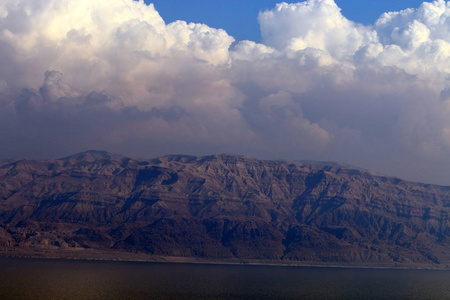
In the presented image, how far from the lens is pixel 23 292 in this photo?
198375 millimetres

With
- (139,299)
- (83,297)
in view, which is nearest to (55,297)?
(83,297)

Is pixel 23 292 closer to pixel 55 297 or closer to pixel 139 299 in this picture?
pixel 55 297

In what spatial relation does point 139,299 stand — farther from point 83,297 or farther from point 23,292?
point 23,292

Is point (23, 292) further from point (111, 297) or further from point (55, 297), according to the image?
point (111, 297)

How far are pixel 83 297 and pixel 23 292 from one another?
20.1 meters

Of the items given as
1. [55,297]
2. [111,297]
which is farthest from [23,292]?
[111,297]

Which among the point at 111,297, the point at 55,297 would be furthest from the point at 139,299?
the point at 55,297

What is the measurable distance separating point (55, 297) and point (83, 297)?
878cm

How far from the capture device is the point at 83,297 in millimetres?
194750

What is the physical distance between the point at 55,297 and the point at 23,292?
14.7 m

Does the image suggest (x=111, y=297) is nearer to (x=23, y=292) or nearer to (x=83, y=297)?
(x=83, y=297)

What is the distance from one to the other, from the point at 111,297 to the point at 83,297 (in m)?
8.88
